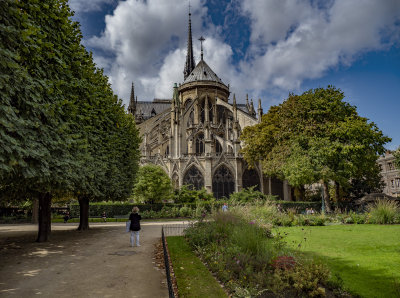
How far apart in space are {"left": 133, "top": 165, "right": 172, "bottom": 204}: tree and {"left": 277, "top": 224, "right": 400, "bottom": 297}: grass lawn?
748 inches

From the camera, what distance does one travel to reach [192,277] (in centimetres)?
638

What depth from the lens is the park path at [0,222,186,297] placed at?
576 cm

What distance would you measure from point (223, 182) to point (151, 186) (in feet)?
44.5

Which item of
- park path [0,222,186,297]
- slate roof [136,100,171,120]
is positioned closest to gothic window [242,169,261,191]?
park path [0,222,186,297]

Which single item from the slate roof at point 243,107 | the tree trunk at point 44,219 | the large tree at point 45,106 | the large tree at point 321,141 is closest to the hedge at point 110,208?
the large tree at point 321,141

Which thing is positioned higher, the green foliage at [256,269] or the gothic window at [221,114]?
the gothic window at [221,114]

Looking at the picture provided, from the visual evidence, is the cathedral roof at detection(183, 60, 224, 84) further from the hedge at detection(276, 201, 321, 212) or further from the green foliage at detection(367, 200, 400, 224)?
the green foliage at detection(367, 200, 400, 224)

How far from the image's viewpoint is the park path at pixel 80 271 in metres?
5.76

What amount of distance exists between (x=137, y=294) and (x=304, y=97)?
25.4 m

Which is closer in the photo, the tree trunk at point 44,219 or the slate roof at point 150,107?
the tree trunk at point 44,219

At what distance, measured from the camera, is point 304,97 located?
2647 centimetres

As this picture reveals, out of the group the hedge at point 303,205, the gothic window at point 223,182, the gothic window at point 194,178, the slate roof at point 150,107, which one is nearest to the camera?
the hedge at point 303,205

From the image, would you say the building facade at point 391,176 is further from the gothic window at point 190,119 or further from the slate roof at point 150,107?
the slate roof at point 150,107

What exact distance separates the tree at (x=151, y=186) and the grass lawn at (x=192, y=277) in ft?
62.6
